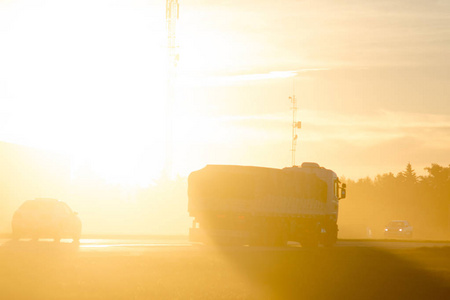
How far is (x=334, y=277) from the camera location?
74.0 feet

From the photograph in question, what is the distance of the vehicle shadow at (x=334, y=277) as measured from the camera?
19.6 meters

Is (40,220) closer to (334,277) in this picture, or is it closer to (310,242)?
(310,242)

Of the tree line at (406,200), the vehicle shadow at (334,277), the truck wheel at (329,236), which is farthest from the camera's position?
the tree line at (406,200)

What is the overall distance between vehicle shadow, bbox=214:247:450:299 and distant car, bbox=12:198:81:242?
804 centimetres

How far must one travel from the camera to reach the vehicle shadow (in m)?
19.6

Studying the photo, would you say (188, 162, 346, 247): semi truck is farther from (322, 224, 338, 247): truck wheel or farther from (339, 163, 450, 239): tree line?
(339, 163, 450, 239): tree line

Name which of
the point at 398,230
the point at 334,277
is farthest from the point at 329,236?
the point at 398,230

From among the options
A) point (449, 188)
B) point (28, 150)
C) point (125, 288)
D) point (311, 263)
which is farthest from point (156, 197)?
point (125, 288)

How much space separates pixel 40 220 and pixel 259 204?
9.28 m

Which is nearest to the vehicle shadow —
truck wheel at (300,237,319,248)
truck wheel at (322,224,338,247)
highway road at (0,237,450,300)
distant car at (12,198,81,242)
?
highway road at (0,237,450,300)

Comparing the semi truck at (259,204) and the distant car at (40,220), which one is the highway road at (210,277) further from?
the semi truck at (259,204)

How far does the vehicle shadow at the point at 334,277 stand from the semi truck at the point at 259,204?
6.81m

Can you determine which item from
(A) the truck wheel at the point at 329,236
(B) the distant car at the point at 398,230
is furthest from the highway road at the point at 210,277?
(B) the distant car at the point at 398,230

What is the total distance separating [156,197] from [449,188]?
67504mm
